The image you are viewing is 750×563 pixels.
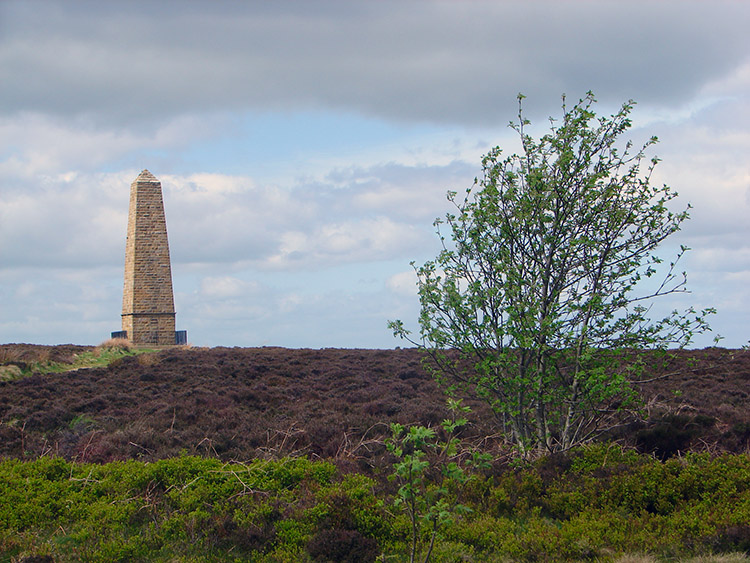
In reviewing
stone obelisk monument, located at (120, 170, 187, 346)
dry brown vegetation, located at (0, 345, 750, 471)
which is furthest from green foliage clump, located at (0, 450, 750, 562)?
stone obelisk monument, located at (120, 170, 187, 346)

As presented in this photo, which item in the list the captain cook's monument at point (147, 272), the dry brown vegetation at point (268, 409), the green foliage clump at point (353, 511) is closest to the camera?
the green foliage clump at point (353, 511)

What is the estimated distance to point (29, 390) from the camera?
2000 centimetres

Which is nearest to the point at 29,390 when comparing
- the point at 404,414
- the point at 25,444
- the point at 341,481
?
the point at 25,444

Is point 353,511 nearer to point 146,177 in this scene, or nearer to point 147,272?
point 147,272

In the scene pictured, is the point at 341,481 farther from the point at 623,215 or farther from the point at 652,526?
the point at 623,215

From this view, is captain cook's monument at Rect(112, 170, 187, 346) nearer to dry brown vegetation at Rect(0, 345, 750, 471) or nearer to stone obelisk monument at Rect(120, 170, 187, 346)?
stone obelisk monument at Rect(120, 170, 187, 346)

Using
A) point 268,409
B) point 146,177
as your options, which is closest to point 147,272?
point 146,177

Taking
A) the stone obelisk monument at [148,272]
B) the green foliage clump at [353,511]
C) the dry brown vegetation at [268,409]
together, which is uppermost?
the stone obelisk monument at [148,272]

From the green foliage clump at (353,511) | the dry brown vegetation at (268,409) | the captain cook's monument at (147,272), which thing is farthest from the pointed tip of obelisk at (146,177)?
the green foliage clump at (353,511)

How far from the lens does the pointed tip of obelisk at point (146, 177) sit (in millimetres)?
37062

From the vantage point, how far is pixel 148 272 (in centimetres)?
3647

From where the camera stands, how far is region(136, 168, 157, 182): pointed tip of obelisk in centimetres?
3706

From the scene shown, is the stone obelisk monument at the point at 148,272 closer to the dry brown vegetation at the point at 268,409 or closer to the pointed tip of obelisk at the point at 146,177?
the pointed tip of obelisk at the point at 146,177

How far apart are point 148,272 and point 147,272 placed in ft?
0.17
